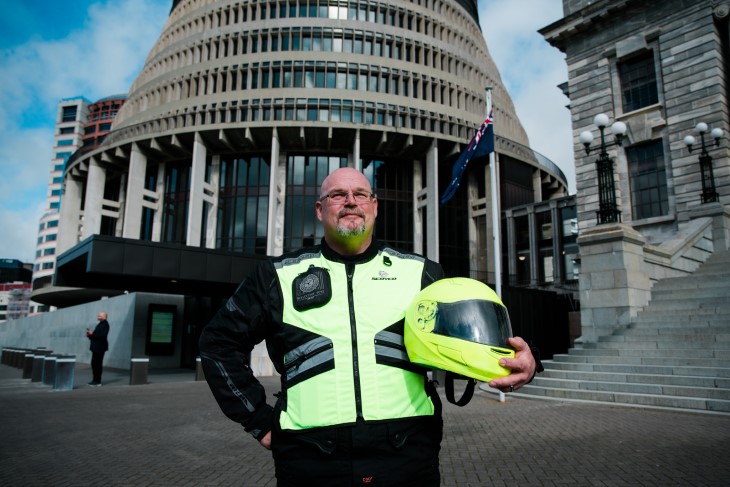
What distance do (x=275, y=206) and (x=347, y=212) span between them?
127ft

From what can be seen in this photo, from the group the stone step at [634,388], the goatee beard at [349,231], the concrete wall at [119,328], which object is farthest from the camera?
the concrete wall at [119,328]

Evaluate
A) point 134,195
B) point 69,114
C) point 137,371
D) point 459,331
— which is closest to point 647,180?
point 137,371

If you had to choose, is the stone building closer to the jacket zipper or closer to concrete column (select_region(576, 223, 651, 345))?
concrete column (select_region(576, 223, 651, 345))

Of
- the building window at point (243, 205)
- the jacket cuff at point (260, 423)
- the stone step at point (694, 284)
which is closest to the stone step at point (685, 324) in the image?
the stone step at point (694, 284)

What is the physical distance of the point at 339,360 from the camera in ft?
8.14

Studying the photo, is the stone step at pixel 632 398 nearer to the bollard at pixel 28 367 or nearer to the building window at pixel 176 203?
the bollard at pixel 28 367

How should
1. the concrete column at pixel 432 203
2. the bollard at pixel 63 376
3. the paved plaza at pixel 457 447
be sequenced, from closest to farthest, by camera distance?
the paved plaza at pixel 457 447, the bollard at pixel 63 376, the concrete column at pixel 432 203

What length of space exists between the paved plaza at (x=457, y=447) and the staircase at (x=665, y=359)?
649 mm

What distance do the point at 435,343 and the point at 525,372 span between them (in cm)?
42

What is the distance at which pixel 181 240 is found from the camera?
1766 inches

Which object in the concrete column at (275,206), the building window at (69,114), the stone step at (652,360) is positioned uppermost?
the building window at (69,114)

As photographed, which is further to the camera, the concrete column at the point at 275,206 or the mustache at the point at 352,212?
the concrete column at the point at 275,206

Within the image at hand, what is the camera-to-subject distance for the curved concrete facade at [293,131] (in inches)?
1658

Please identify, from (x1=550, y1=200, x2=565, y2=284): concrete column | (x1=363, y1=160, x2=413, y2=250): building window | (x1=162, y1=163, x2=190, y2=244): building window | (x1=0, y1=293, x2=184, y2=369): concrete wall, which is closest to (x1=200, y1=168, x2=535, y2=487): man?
(x1=0, y1=293, x2=184, y2=369): concrete wall
